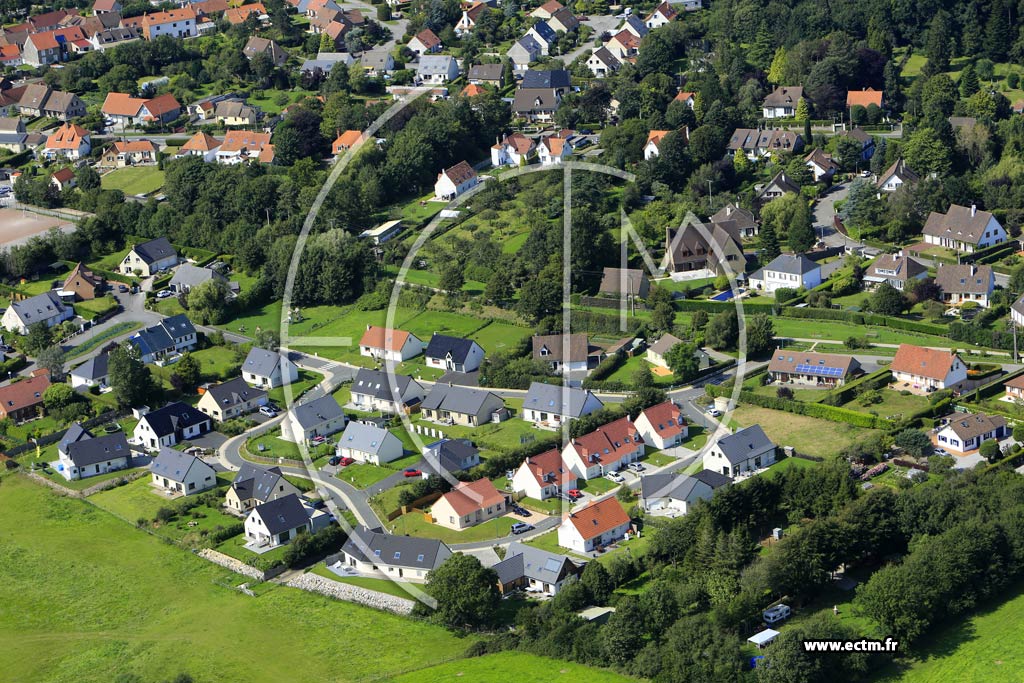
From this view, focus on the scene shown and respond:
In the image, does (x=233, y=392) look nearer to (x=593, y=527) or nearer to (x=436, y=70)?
(x=593, y=527)

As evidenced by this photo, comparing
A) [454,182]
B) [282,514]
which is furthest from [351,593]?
[454,182]

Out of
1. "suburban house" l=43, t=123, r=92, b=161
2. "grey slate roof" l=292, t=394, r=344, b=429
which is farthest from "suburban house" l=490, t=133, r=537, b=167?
"grey slate roof" l=292, t=394, r=344, b=429

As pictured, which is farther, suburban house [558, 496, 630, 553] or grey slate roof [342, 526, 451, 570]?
suburban house [558, 496, 630, 553]

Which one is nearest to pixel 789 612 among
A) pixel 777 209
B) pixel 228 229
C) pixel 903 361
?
pixel 903 361

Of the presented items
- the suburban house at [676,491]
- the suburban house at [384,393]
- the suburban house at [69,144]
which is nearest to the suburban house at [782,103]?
the suburban house at [384,393]

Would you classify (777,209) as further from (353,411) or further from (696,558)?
(696,558)

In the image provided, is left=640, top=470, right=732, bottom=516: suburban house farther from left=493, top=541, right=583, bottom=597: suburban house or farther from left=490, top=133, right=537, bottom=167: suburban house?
left=490, top=133, right=537, bottom=167: suburban house
